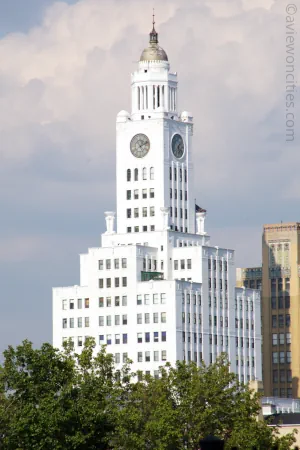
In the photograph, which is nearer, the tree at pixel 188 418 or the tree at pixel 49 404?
the tree at pixel 49 404

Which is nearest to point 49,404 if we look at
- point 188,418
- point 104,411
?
point 104,411

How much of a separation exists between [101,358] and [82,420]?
53.7 ft

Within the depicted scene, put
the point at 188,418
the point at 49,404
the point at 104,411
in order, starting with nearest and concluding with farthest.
→ 1. the point at 49,404
2. the point at 104,411
3. the point at 188,418

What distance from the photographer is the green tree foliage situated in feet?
568

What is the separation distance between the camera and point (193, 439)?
18375 cm

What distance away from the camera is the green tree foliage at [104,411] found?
173 meters

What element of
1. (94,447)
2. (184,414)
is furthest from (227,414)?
(94,447)

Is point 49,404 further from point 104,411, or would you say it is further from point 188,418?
point 188,418

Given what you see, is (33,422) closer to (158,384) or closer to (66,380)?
(66,380)

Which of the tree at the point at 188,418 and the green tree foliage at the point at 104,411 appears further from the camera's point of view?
the tree at the point at 188,418

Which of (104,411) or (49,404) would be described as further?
(104,411)

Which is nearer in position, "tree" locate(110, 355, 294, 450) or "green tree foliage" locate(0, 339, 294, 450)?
"green tree foliage" locate(0, 339, 294, 450)

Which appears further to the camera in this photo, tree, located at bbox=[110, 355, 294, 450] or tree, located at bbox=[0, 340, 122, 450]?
tree, located at bbox=[110, 355, 294, 450]

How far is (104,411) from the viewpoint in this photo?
179 m
